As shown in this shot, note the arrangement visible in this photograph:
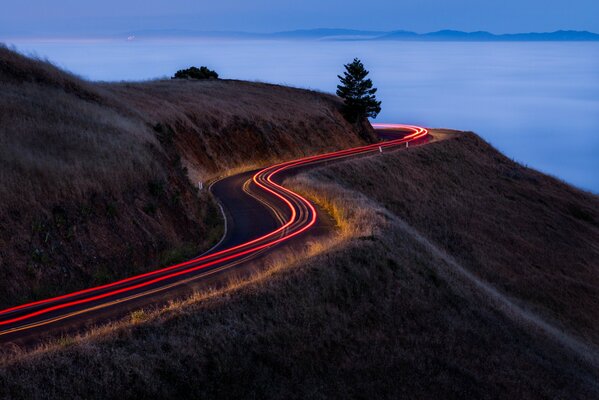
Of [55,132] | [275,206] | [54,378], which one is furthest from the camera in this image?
[275,206]

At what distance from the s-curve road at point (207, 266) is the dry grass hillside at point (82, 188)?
1.15 meters

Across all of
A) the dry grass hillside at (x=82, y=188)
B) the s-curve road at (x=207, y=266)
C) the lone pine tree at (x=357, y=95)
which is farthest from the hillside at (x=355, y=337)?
the lone pine tree at (x=357, y=95)

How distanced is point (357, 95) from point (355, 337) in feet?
171

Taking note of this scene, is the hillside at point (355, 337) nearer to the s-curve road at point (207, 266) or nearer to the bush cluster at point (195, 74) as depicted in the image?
the s-curve road at point (207, 266)

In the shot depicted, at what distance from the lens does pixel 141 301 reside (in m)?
17.0

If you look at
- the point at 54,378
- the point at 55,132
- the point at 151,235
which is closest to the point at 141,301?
the point at 54,378

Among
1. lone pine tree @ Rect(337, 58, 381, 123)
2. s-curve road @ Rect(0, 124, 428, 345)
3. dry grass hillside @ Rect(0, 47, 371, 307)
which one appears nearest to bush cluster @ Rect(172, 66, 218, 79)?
lone pine tree @ Rect(337, 58, 381, 123)

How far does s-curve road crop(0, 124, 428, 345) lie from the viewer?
15453mm

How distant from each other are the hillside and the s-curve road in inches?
53.6

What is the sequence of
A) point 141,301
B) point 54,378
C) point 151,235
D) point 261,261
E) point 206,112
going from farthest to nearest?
point 206,112 → point 151,235 → point 261,261 → point 141,301 → point 54,378

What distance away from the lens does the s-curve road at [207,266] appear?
50.7 feet

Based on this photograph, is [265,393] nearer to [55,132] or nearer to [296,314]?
[296,314]

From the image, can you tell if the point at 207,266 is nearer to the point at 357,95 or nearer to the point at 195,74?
the point at 357,95

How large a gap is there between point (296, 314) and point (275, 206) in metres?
14.6
